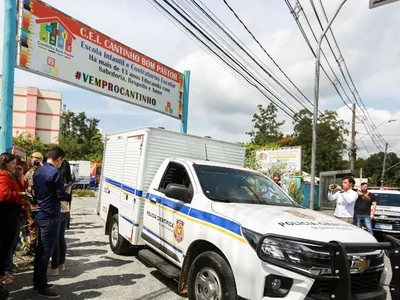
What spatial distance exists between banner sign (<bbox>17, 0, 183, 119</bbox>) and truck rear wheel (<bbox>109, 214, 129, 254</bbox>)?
3880 millimetres

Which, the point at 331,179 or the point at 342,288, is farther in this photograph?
the point at 331,179

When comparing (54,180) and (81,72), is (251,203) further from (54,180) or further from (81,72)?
(81,72)

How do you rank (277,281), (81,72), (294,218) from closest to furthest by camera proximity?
(277,281) → (294,218) → (81,72)

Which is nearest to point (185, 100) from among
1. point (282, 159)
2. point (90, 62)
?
point (90, 62)

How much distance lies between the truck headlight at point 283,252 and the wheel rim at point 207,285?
69cm

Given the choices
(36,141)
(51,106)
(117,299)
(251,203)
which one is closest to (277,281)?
(251,203)

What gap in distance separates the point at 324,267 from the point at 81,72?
26.0 feet

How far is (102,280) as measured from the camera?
533cm

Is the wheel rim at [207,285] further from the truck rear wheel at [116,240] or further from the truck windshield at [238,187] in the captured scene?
the truck rear wheel at [116,240]

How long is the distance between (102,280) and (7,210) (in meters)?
1.81

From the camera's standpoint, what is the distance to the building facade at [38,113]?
46875 mm

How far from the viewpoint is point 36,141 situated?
3909 cm

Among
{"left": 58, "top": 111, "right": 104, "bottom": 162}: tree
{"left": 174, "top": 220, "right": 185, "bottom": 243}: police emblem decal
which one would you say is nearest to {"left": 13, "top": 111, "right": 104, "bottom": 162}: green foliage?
{"left": 58, "top": 111, "right": 104, "bottom": 162}: tree

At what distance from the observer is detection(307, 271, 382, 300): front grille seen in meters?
3.10
